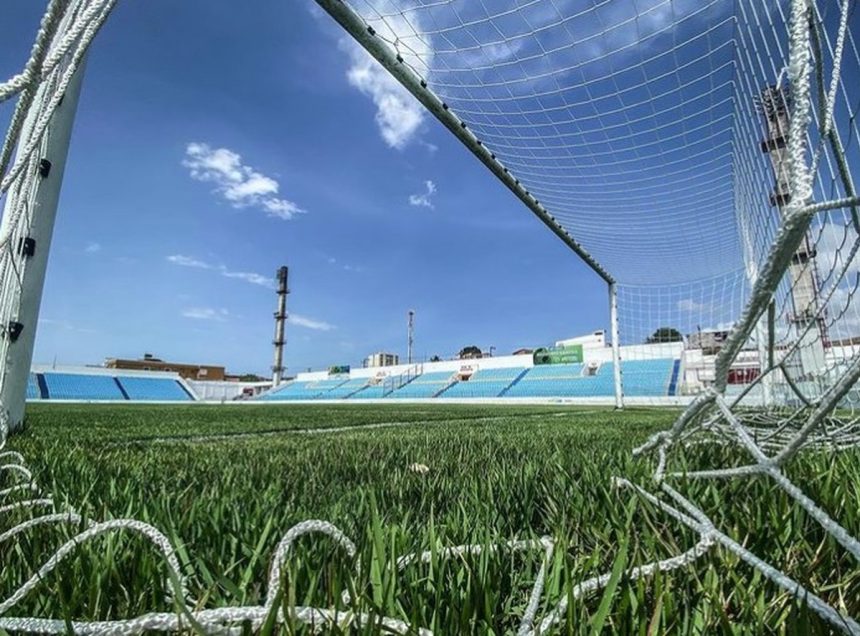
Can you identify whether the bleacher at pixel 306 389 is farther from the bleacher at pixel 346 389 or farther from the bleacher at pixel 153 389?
the bleacher at pixel 153 389

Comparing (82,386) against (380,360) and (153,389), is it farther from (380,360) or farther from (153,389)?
(380,360)

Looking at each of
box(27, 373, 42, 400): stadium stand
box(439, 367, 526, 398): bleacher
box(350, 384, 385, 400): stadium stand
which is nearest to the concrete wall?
box(439, 367, 526, 398): bleacher

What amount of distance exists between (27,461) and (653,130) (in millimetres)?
5508

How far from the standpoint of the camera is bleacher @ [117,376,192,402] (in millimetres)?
40719

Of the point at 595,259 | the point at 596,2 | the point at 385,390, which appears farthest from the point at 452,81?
the point at 385,390

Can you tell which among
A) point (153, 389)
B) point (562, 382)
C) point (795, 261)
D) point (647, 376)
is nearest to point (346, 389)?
point (153, 389)

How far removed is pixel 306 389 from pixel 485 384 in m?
19.8

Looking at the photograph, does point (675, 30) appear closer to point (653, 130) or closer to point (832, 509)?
point (653, 130)

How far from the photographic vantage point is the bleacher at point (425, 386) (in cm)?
3986

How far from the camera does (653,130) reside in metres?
5.10

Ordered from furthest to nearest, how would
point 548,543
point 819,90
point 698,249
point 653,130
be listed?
point 698,249 < point 653,130 < point 819,90 < point 548,543

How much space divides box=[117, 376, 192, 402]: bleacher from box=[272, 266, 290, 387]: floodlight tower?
10730 millimetres

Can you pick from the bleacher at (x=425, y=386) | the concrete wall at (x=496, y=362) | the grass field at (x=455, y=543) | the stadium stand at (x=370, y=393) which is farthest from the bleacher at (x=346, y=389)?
the grass field at (x=455, y=543)

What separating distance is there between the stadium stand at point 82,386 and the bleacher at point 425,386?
21.6 m
